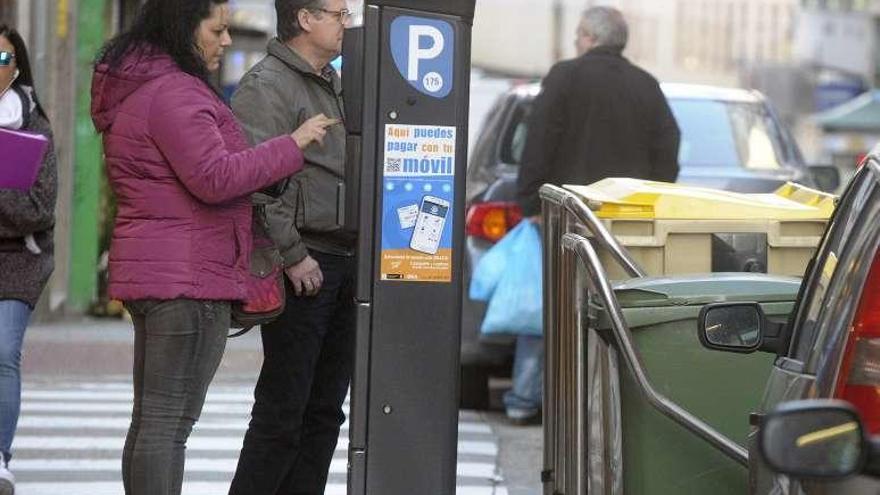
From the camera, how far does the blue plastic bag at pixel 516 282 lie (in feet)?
32.0

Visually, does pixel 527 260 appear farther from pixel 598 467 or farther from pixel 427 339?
pixel 598 467

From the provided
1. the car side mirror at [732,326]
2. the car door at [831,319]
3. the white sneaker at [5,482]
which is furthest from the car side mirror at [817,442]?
the white sneaker at [5,482]

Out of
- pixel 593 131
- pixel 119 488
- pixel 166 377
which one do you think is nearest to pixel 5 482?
pixel 119 488

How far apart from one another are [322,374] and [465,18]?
1.26 meters

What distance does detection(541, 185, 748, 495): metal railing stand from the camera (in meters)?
4.96

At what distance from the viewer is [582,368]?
215 inches

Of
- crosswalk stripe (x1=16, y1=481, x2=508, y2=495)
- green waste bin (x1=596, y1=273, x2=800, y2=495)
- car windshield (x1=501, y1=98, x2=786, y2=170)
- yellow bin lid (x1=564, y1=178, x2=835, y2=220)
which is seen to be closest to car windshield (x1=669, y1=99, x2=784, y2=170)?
car windshield (x1=501, y1=98, x2=786, y2=170)

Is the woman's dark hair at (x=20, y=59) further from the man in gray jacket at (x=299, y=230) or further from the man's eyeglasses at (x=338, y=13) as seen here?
the man's eyeglasses at (x=338, y=13)

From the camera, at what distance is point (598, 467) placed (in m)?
5.20

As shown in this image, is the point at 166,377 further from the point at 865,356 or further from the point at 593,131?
the point at 593,131

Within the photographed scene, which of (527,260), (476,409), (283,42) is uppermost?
(283,42)

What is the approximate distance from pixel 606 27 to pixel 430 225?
419 centimetres

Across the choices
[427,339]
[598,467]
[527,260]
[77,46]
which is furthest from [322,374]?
[77,46]

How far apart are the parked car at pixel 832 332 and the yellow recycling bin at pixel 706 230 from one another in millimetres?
2067
